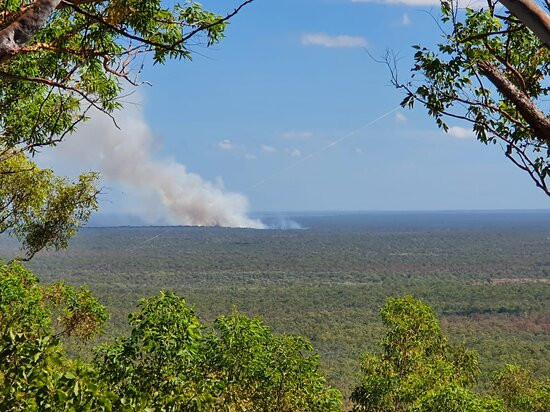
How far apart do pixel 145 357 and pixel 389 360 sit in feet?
38.0

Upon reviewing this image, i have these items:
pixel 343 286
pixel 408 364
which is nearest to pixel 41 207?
pixel 408 364

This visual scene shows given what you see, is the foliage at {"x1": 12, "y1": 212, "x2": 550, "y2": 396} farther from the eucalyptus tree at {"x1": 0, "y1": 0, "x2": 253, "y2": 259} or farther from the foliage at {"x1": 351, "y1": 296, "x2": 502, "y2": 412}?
the eucalyptus tree at {"x1": 0, "y1": 0, "x2": 253, "y2": 259}

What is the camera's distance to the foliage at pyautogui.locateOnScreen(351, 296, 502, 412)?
1523 centimetres

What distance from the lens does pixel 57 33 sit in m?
6.36

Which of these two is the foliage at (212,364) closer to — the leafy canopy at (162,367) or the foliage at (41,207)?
the leafy canopy at (162,367)

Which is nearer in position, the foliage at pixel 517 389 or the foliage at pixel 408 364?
the foliage at pixel 408 364

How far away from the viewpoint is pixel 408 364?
17.8 m

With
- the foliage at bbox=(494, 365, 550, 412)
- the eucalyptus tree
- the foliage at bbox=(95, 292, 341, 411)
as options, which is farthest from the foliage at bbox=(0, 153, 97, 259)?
the foliage at bbox=(494, 365, 550, 412)

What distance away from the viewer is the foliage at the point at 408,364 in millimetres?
15227

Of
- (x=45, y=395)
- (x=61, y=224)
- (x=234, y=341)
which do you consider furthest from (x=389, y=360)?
(x=45, y=395)

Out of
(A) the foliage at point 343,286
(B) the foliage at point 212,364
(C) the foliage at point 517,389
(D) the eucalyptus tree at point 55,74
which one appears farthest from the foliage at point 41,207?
(A) the foliage at point 343,286

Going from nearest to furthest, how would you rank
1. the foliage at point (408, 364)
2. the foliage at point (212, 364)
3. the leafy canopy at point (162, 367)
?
1. the leafy canopy at point (162, 367)
2. the foliage at point (212, 364)
3. the foliage at point (408, 364)

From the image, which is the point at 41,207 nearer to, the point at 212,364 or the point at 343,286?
the point at 212,364

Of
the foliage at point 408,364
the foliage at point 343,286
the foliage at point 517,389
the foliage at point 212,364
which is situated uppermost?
the foliage at point 212,364
